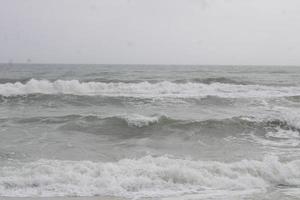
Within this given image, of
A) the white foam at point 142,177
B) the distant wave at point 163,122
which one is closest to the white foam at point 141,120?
the distant wave at point 163,122

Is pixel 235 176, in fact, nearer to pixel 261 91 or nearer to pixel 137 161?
pixel 137 161

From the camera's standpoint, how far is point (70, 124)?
10.3 meters

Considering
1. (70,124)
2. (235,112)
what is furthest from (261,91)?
(70,124)

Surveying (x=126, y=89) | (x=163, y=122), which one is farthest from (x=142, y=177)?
(x=126, y=89)

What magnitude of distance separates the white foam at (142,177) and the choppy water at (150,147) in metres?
0.01

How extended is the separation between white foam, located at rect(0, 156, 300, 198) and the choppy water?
0.05ft

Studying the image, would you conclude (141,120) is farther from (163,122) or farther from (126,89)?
(126,89)

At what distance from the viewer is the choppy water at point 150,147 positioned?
16.6 ft

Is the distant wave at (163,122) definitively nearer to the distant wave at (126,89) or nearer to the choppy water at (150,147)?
the choppy water at (150,147)

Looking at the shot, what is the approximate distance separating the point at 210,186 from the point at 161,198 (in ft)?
3.02

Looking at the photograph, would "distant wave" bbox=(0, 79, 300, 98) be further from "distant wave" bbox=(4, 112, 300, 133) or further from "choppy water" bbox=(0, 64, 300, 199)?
"distant wave" bbox=(4, 112, 300, 133)

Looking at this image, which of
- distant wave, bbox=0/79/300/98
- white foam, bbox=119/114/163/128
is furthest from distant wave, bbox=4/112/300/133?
distant wave, bbox=0/79/300/98

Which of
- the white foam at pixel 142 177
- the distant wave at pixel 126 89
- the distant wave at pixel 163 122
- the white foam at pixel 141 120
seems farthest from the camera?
the distant wave at pixel 126 89

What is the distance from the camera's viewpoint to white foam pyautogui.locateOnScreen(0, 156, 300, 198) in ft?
16.0
